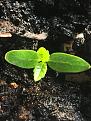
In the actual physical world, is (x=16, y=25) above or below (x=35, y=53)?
above

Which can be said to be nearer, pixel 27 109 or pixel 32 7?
pixel 27 109

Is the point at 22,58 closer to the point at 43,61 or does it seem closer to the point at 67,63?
the point at 43,61

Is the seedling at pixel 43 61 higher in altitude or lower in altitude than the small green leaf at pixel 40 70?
higher

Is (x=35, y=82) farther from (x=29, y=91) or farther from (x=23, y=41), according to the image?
(x=23, y=41)

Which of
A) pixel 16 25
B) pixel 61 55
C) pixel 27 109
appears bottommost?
pixel 27 109

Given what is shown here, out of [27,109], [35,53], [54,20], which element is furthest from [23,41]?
[27,109]
